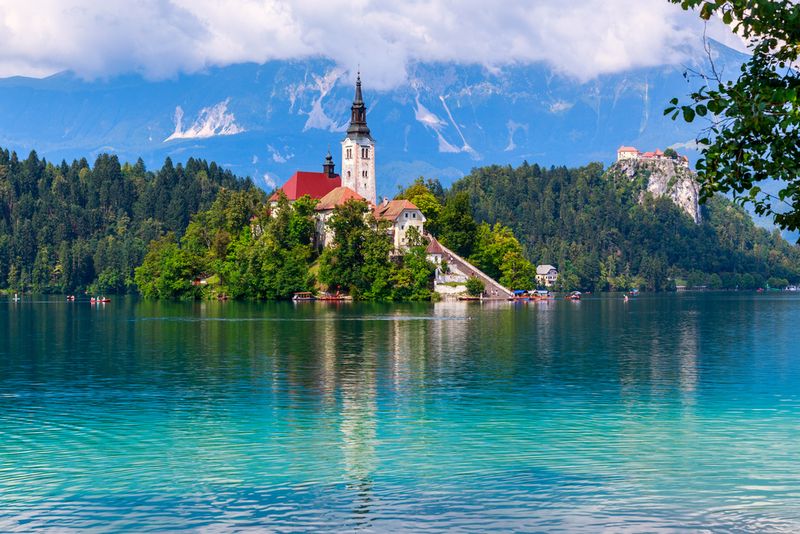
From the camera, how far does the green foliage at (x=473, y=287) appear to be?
184750 mm

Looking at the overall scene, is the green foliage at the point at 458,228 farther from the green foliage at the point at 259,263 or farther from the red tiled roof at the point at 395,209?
the green foliage at the point at 259,263

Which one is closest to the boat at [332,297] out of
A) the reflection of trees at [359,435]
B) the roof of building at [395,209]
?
the roof of building at [395,209]

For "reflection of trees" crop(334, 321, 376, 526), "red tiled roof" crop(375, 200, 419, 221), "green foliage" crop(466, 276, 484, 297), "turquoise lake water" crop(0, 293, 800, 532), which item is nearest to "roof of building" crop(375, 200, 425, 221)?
"red tiled roof" crop(375, 200, 419, 221)

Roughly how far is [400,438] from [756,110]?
21088mm

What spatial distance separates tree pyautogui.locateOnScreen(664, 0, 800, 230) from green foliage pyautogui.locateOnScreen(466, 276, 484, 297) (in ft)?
530

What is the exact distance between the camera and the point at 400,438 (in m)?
37.7

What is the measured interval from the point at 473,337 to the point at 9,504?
61.5 meters

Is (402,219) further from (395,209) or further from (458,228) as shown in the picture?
(458,228)

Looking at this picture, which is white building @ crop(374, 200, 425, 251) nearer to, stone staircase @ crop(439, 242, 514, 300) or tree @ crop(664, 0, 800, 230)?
stone staircase @ crop(439, 242, 514, 300)

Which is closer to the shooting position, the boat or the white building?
the boat

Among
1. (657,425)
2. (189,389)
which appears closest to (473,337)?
(189,389)

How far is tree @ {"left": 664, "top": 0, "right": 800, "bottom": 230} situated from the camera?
20.1 metres

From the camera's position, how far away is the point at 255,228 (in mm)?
197375

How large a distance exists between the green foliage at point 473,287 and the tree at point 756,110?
161597 mm
